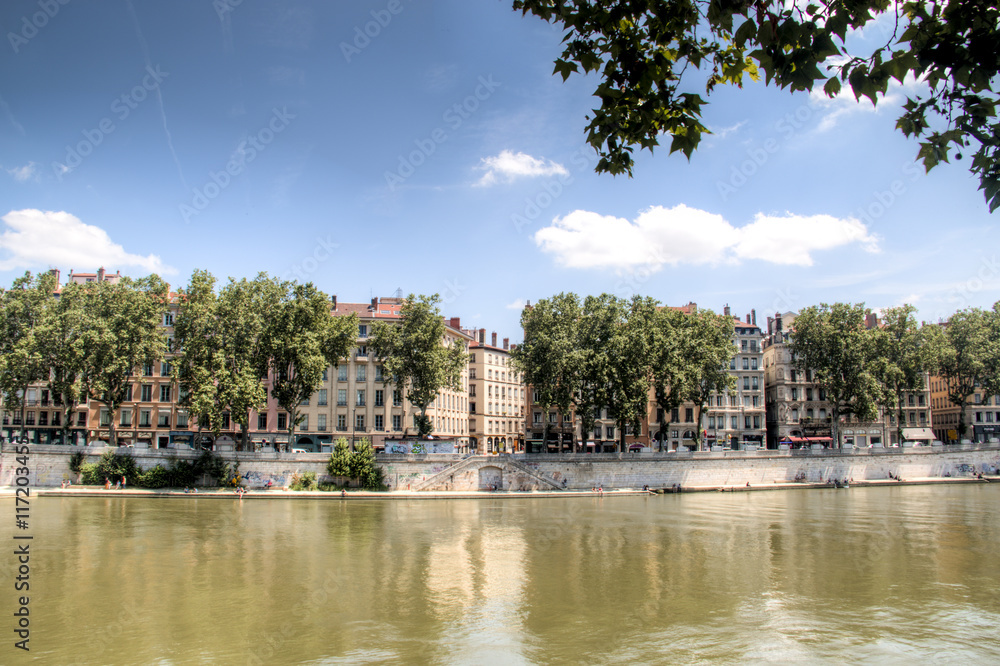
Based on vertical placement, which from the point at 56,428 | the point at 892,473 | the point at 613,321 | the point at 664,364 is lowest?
the point at 892,473

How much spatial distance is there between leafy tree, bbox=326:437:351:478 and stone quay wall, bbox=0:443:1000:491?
118 centimetres

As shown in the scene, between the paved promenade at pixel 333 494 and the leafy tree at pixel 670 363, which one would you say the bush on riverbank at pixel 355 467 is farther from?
the leafy tree at pixel 670 363

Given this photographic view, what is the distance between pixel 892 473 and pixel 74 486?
3122 inches

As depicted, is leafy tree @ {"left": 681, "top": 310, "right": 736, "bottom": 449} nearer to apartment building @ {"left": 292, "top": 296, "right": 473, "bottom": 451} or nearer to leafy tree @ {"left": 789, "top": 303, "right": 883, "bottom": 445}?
leafy tree @ {"left": 789, "top": 303, "right": 883, "bottom": 445}

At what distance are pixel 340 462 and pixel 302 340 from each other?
11006mm

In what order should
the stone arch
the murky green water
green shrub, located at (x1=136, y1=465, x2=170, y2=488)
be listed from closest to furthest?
the murky green water, green shrub, located at (x1=136, y1=465, x2=170, y2=488), the stone arch

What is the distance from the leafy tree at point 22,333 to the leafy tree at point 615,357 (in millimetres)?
47078

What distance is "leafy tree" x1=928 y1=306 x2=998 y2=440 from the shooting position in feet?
252

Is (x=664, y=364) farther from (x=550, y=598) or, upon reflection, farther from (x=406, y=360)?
(x=550, y=598)

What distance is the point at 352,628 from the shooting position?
834 inches

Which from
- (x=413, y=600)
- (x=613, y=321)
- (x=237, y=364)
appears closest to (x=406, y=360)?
(x=237, y=364)

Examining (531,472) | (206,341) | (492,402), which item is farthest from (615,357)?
(206,341)

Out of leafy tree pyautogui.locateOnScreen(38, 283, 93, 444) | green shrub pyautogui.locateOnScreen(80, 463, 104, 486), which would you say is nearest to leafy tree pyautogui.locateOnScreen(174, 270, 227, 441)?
leafy tree pyautogui.locateOnScreen(38, 283, 93, 444)

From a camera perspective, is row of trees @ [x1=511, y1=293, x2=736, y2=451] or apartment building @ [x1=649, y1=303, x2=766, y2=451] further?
apartment building @ [x1=649, y1=303, x2=766, y2=451]
